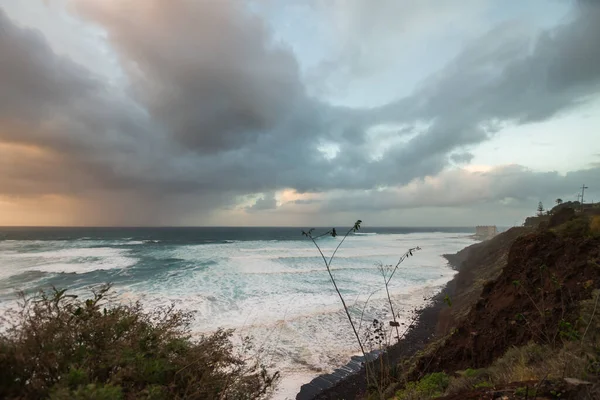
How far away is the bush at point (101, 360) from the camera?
10.1 feet

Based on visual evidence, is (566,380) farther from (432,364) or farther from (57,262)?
(57,262)

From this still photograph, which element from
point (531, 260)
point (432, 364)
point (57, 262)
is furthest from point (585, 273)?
point (57, 262)

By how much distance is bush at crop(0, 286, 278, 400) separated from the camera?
3076mm

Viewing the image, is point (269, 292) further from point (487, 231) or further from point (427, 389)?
point (487, 231)

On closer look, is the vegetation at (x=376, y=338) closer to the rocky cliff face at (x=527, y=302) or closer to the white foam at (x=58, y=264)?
the rocky cliff face at (x=527, y=302)

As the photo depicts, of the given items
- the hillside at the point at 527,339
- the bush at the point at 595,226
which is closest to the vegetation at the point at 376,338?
the hillside at the point at 527,339

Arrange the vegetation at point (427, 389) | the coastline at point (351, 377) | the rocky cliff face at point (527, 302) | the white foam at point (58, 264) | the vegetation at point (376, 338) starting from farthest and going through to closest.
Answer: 1. the white foam at point (58, 264)
2. the coastline at point (351, 377)
3. the rocky cliff face at point (527, 302)
4. the vegetation at point (427, 389)
5. the vegetation at point (376, 338)

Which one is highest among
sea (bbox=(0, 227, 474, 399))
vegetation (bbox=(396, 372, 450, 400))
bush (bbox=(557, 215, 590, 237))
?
bush (bbox=(557, 215, 590, 237))

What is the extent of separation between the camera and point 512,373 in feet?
16.6

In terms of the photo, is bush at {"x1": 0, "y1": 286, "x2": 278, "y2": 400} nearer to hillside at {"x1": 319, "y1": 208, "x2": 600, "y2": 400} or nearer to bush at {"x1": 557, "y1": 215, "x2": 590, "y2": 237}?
hillside at {"x1": 319, "y1": 208, "x2": 600, "y2": 400}

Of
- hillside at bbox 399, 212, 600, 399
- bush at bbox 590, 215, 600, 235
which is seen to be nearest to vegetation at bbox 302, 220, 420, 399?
hillside at bbox 399, 212, 600, 399

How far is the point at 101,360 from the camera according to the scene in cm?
366

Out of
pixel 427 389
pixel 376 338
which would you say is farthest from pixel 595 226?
pixel 427 389

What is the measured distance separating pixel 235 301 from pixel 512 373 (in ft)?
55.7
